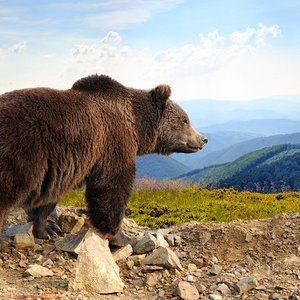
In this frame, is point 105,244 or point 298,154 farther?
point 298,154

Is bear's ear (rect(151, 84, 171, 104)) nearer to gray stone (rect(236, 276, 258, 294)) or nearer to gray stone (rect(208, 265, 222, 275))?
gray stone (rect(208, 265, 222, 275))

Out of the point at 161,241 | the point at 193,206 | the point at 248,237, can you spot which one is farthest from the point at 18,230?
the point at 193,206

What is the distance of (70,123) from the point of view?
6820 millimetres

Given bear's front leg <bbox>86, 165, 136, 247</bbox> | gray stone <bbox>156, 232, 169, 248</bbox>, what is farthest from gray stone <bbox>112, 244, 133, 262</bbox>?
gray stone <bbox>156, 232, 169, 248</bbox>

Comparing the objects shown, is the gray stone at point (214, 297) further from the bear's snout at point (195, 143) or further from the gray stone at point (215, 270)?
the bear's snout at point (195, 143)

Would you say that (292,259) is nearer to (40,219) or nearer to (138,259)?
(138,259)

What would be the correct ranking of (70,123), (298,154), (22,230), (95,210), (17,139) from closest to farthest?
(17,139)
(70,123)
(95,210)
(22,230)
(298,154)

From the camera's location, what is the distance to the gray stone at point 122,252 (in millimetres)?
7488

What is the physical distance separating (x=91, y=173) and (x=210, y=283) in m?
2.50

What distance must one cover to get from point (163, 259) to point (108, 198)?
128cm

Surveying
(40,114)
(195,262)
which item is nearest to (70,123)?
(40,114)

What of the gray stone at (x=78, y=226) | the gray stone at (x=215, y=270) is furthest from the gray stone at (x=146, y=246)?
the gray stone at (x=78, y=226)

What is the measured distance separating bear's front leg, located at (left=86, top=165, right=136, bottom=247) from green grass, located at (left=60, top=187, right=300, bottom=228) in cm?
333

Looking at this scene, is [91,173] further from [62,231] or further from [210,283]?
[210,283]
